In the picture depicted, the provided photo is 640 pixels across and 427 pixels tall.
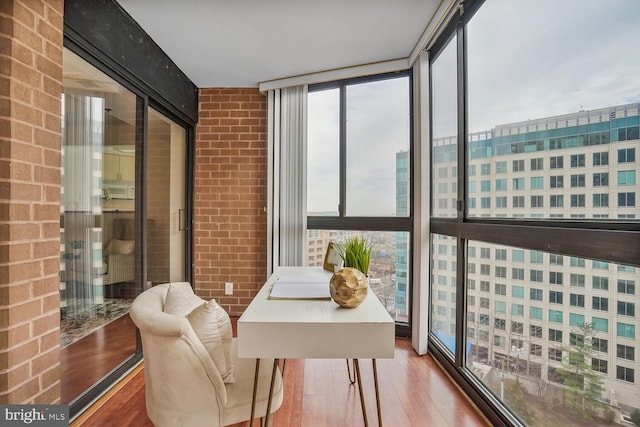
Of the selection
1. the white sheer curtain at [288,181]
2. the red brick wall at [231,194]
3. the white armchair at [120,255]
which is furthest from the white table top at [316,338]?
the red brick wall at [231,194]

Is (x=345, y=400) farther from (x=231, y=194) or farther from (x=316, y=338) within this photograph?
(x=231, y=194)

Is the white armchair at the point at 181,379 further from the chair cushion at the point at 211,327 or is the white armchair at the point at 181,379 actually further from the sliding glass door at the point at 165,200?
the sliding glass door at the point at 165,200

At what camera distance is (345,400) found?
80.8 inches

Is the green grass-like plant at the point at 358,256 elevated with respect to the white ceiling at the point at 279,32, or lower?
lower

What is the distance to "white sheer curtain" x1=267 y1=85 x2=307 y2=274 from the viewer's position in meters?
3.31

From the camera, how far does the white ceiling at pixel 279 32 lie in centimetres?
220

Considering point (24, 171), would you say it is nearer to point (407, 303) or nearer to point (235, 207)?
point (235, 207)

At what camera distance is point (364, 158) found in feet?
10.6

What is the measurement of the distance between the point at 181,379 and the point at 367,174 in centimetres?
241

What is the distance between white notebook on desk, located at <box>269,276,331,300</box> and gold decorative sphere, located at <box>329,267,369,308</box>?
16 centimetres

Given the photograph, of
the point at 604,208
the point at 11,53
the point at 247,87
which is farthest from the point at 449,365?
the point at 247,87

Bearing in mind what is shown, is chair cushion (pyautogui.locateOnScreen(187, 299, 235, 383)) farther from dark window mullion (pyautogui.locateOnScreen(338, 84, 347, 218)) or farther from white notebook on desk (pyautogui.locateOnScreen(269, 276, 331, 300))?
dark window mullion (pyautogui.locateOnScreen(338, 84, 347, 218))

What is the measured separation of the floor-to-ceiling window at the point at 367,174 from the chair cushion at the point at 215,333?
1992 millimetres
